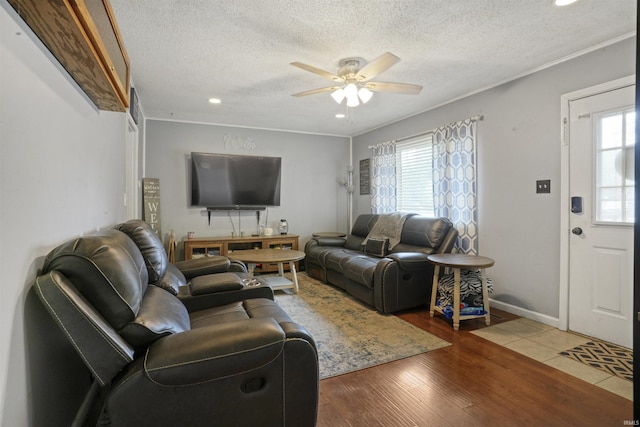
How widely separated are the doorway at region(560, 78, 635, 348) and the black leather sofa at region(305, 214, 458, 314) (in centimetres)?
113

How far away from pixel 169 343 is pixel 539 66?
3.69 meters

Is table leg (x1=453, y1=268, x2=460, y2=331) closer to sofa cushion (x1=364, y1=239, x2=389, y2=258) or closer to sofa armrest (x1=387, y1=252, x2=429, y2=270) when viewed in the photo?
sofa armrest (x1=387, y1=252, x2=429, y2=270)

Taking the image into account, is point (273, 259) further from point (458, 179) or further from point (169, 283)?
point (458, 179)

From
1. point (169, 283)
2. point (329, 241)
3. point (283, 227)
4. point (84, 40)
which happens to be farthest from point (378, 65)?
point (283, 227)

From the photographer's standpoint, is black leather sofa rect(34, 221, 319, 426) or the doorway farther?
the doorway

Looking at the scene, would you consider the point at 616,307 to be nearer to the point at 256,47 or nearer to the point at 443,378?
the point at 443,378

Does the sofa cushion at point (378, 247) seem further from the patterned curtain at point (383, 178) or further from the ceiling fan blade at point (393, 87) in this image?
the ceiling fan blade at point (393, 87)

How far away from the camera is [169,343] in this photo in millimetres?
1168

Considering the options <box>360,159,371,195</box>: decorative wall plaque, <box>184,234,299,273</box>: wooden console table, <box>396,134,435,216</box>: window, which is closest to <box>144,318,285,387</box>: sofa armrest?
<box>184,234,299,273</box>: wooden console table

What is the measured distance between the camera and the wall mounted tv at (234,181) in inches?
188

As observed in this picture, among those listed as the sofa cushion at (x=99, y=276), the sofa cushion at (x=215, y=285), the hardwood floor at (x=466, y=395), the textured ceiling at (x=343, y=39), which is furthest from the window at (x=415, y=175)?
the sofa cushion at (x=99, y=276)

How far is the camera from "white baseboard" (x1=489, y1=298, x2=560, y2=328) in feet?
9.45

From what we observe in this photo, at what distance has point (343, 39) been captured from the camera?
95.3 inches

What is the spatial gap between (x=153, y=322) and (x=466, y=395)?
1793mm
